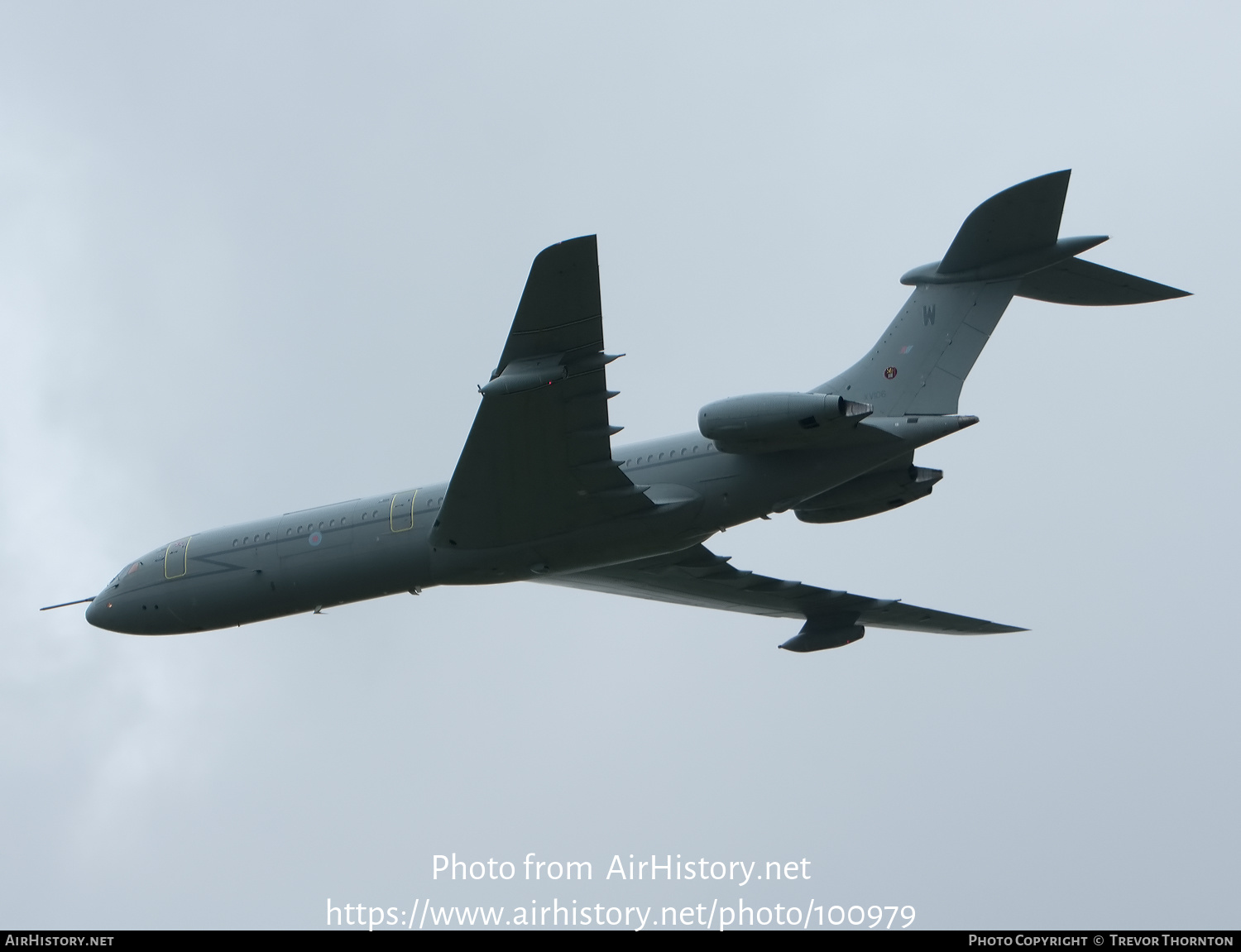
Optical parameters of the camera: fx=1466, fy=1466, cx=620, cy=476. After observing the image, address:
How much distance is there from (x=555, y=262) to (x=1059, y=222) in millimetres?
10080

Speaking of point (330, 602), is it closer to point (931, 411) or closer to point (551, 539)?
point (551, 539)

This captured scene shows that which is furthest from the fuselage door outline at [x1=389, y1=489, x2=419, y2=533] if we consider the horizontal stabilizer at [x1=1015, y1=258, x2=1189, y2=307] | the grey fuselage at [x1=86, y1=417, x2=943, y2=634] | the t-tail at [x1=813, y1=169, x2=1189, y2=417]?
the horizontal stabilizer at [x1=1015, y1=258, x2=1189, y2=307]

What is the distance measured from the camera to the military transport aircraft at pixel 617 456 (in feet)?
88.2

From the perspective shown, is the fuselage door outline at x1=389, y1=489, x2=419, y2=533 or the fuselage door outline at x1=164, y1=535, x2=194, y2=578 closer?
the fuselage door outline at x1=389, y1=489, x2=419, y2=533

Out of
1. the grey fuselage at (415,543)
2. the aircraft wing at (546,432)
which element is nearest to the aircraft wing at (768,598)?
the grey fuselage at (415,543)

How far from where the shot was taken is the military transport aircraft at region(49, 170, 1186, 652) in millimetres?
26891

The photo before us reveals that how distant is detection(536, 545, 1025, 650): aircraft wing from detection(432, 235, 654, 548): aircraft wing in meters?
5.59

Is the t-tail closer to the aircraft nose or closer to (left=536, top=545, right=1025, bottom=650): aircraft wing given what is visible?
(left=536, top=545, right=1025, bottom=650): aircraft wing

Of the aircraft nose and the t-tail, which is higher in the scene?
the t-tail

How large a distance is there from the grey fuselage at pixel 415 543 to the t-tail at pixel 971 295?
3.01 feet

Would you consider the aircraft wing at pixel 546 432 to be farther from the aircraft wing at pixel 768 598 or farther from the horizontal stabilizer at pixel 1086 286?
the horizontal stabilizer at pixel 1086 286

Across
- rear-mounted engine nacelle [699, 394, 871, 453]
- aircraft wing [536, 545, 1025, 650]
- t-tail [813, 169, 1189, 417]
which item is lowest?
aircraft wing [536, 545, 1025, 650]

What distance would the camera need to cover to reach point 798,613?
3812 centimetres

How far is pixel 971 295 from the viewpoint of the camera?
95.6 ft
